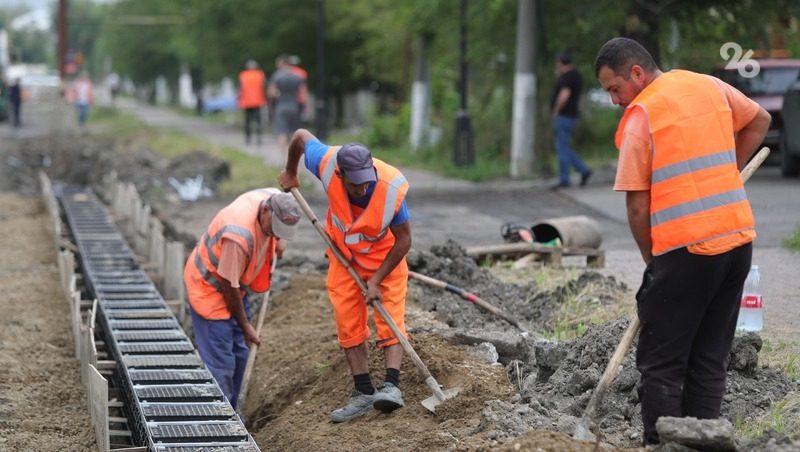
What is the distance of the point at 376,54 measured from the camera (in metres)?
32.2

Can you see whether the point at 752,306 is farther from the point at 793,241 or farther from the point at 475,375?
the point at 793,241

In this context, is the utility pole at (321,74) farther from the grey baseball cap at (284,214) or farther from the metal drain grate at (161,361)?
the grey baseball cap at (284,214)

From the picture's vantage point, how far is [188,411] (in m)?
7.30

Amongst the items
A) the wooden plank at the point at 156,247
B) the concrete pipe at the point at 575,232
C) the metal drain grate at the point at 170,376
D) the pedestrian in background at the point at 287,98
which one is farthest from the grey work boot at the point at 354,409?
the pedestrian in background at the point at 287,98

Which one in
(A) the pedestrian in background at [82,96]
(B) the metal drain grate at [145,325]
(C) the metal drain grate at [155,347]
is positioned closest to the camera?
(C) the metal drain grate at [155,347]

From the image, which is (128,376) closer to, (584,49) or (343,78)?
(584,49)

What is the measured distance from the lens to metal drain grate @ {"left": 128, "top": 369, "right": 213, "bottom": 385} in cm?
801

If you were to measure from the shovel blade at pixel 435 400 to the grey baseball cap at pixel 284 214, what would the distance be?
4.44 ft

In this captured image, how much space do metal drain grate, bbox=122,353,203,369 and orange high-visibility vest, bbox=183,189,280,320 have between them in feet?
1.21

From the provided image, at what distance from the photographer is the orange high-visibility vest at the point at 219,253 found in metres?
7.91

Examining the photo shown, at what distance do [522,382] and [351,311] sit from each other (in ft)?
3.51

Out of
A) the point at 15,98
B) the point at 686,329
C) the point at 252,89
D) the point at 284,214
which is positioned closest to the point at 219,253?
the point at 284,214

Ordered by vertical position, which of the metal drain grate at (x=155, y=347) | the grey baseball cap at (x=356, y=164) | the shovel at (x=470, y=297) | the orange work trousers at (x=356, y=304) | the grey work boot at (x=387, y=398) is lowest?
the metal drain grate at (x=155, y=347)

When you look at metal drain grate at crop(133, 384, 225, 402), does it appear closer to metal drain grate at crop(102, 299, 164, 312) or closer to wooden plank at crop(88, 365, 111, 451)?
wooden plank at crop(88, 365, 111, 451)
